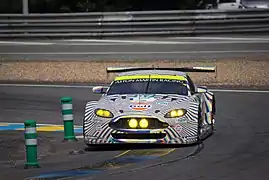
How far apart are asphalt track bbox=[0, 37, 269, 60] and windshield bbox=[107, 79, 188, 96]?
11632 mm

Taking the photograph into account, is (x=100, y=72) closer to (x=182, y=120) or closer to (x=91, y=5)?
(x=182, y=120)

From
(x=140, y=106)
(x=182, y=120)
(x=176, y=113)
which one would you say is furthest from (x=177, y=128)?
(x=140, y=106)

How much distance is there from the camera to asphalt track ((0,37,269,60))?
2694cm

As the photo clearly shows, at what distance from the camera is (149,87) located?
46.1 ft

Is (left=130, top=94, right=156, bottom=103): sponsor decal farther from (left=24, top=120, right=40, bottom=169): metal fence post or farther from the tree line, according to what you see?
the tree line

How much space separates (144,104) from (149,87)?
36.7 inches

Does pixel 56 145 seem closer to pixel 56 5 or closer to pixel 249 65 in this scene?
pixel 249 65

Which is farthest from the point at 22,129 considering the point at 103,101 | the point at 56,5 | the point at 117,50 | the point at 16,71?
the point at 56,5

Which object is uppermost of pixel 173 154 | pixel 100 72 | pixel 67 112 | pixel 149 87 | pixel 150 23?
pixel 149 87

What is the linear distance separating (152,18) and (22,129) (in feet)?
53.5

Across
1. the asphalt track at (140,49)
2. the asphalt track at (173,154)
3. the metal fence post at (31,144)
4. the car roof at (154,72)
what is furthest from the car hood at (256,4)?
the metal fence post at (31,144)

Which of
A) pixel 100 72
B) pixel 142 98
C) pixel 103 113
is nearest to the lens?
pixel 103 113

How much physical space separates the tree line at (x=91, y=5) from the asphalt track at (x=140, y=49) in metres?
7.30

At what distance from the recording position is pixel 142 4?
47.0m
